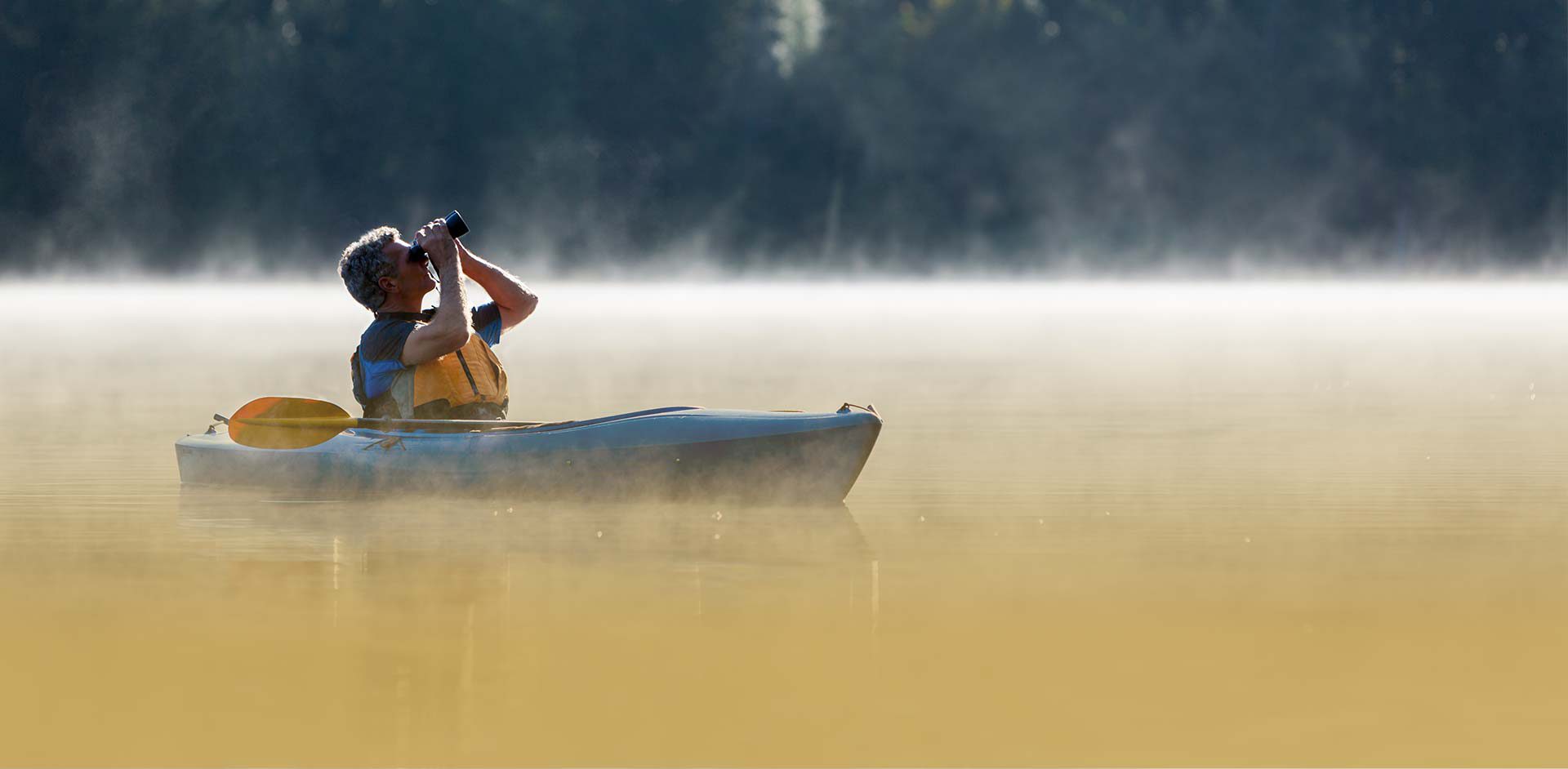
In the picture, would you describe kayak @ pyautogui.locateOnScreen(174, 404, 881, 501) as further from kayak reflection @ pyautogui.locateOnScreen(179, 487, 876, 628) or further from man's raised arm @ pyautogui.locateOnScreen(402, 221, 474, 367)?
man's raised arm @ pyautogui.locateOnScreen(402, 221, 474, 367)

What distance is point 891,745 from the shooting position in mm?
3793

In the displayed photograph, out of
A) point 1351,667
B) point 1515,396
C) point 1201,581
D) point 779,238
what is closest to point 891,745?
point 1351,667

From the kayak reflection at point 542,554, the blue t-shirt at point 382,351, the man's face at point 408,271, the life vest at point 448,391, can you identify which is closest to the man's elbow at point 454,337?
the blue t-shirt at point 382,351

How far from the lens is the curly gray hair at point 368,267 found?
23.2 ft

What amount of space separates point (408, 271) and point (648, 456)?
1.00 m

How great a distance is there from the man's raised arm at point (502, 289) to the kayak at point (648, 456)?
22.1 inches

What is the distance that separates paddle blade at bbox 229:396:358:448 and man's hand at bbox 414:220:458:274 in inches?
37.2

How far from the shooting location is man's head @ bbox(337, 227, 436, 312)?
23.2 feet

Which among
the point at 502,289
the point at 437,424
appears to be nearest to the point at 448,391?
the point at 437,424

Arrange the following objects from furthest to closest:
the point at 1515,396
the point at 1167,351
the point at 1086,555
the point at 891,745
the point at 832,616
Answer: the point at 1167,351, the point at 1515,396, the point at 1086,555, the point at 832,616, the point at 891,745

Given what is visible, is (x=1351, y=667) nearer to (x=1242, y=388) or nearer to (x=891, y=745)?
(x=891, y=745)

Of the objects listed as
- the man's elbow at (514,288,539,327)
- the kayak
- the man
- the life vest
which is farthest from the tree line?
the kayak

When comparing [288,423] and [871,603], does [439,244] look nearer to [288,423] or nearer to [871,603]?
[288,423]

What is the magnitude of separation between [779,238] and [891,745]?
43.5m
